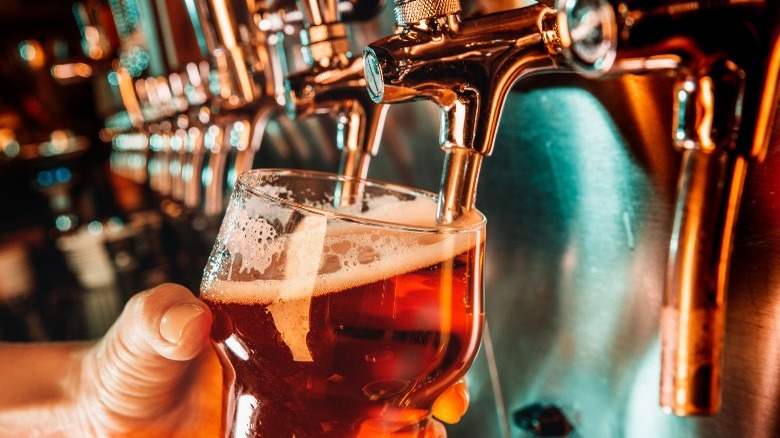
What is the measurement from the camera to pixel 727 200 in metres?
0.36

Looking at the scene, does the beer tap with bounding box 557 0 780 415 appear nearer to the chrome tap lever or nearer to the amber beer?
the chrome tap lever

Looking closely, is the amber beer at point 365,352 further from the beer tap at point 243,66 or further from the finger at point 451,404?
the beer tap at point 243,66

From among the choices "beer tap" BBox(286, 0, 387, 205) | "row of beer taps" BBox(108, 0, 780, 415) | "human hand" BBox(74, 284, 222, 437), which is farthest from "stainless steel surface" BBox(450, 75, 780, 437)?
"human hand" BBox(74, 284, 222, 437)

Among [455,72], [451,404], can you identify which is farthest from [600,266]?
[455,72]

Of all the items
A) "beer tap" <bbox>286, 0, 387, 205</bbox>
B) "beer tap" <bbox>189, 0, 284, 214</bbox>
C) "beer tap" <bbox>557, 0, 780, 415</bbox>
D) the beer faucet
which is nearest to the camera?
"beer tap" <bbox>557, 0, 780, 415</bbox>

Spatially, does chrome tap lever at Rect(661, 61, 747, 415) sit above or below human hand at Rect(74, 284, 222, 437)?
above

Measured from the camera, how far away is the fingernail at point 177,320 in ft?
1.96

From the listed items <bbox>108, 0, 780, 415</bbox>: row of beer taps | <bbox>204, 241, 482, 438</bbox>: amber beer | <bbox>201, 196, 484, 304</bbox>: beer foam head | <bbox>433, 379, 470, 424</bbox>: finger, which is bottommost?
<bbox>433, 379, 470, 424</bbox>: finger

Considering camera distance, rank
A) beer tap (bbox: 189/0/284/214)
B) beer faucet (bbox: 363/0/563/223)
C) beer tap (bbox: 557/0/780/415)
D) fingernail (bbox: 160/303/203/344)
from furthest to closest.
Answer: beer tap (bbox: 189/0/284/214) < fingernail (bbox: 160/303/203/344) < beer faucet (bbox: 363/0/563/223) < beer tap (bbox: 557/0/780/415)

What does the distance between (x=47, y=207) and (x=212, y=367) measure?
12.3 ft

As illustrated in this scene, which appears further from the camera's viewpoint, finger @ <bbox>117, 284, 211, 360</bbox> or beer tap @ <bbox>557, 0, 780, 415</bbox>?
finger @ <bbox>117, 284, 211, 360</bbox>

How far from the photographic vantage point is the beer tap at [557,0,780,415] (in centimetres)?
34

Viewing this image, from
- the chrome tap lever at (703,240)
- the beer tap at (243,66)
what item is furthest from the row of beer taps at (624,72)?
the beer tap at (243,66)

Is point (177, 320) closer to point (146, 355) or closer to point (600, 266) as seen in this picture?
point (146, 355)
